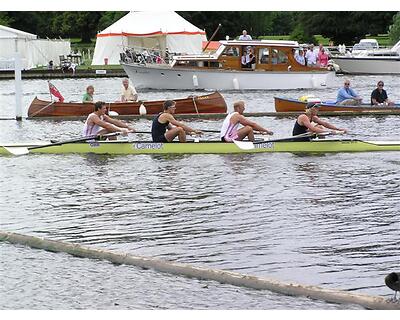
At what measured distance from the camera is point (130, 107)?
102ft

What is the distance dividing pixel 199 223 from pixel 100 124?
7814 millimetres

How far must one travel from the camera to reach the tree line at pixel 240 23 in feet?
218

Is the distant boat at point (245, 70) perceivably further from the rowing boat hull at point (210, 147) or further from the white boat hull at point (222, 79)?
the rowing boat hull at point (210, 147)

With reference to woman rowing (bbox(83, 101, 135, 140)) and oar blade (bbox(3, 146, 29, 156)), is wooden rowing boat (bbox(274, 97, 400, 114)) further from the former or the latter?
oar blade (bbox(3, 146, 29, 156))

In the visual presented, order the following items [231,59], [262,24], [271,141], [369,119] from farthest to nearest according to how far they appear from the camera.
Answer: [262,24] < [231,59] < [369,119] < [271,141]

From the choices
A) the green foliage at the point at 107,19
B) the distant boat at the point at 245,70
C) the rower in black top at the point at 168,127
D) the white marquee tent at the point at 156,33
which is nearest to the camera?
the rower in black top at the point at 168,127

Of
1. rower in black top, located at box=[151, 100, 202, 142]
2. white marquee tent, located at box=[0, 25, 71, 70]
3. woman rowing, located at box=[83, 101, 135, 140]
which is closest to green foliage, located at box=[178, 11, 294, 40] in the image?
white marquee tent, located at box=[0, 25, 71, 70]

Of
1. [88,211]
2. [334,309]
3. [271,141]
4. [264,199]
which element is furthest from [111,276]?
[271,141]

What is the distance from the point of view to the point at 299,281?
1173 centimetres

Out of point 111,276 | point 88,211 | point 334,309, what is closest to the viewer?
point 334,309

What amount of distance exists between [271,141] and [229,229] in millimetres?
7442

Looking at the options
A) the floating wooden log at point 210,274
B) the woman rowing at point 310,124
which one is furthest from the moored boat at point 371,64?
the floating wooden log at point 210,274

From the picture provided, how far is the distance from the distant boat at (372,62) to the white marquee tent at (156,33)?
853cm

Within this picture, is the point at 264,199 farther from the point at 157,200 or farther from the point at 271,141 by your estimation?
the point at 271,141
